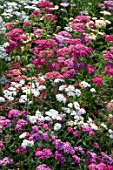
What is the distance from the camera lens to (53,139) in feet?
15.9

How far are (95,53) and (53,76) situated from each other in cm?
191

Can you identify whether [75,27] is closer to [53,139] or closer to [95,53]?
[95,53]

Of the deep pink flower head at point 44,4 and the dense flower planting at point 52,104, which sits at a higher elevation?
the deep pink flower head at point 44,4

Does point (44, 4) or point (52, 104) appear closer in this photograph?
point (52, 104)

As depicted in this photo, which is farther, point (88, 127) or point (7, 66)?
point (7, 66)

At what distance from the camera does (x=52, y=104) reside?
5.89m

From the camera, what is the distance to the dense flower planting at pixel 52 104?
16.0 feet

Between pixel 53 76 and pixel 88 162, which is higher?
pixel 53 76

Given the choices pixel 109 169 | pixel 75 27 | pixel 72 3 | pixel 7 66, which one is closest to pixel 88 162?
pixel 109 169

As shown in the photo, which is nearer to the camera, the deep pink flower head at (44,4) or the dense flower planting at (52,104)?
the dense flower planting at (52,104)

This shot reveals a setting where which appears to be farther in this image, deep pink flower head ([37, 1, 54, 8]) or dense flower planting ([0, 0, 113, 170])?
deep pink flower head ([37, 1, 54, 8])

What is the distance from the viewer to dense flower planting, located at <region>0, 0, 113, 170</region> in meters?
4.87

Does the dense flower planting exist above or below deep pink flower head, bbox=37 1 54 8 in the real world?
below

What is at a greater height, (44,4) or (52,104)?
(44,4)
